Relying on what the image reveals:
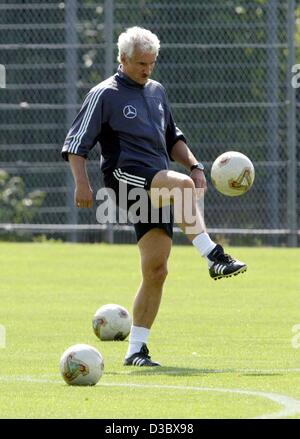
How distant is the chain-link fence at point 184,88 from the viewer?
21.5 metres

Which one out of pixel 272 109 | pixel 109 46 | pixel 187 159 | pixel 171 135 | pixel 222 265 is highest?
pixel 109 46

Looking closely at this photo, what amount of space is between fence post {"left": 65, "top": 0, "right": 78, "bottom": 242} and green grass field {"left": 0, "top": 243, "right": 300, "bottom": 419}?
2.78 meters

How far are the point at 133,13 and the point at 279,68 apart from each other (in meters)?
2.55

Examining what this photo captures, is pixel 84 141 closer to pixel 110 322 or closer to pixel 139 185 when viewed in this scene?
pixel 139 185

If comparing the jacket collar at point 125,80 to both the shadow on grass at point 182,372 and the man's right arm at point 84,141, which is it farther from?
the shadow on grass at point 182,372

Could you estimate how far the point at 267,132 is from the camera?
21.7m

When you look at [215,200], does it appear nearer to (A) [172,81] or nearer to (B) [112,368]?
(A) [172,81]

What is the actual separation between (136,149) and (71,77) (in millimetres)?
13251

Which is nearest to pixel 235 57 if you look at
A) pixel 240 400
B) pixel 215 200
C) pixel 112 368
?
pixel 215 200

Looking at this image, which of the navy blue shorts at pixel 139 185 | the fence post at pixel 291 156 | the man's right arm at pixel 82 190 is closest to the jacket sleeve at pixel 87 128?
the man's right arm at pixel 82 190

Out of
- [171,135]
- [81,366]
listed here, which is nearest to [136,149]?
[171,135]

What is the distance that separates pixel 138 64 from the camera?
9.05 metres

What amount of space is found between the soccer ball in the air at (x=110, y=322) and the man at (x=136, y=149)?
3.41 ft

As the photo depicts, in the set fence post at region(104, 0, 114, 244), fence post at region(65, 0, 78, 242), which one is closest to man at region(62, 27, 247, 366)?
fence post at region(104, 0, 114, 244)
